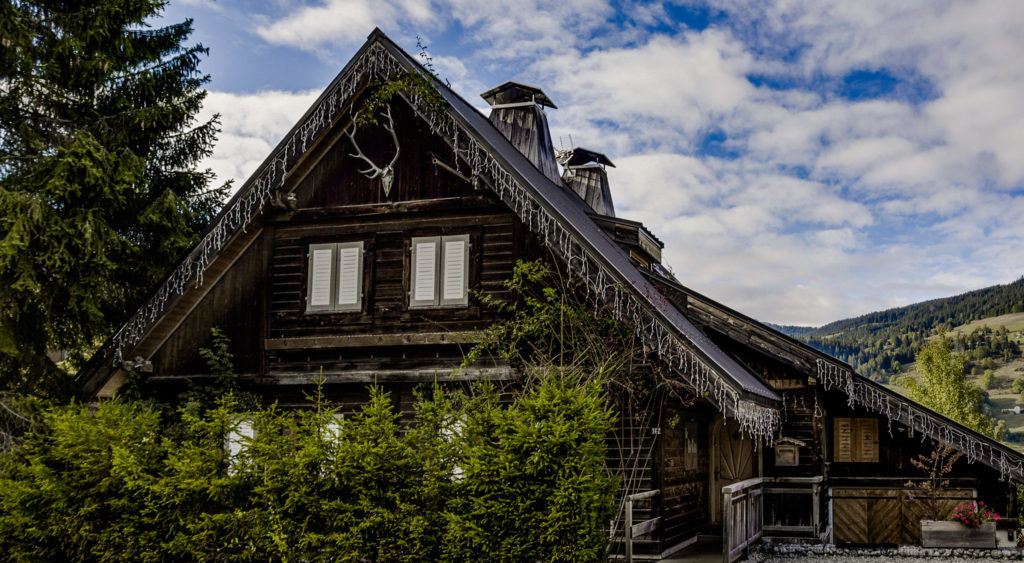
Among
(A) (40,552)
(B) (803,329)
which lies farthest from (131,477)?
(B) (803,329)

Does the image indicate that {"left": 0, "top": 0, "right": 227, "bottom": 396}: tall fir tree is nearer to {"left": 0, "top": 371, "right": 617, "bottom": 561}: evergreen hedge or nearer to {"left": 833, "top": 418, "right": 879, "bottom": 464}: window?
{"left": 0, "top": 371, "right": 617, "bottom": 561}: evergreen hedge

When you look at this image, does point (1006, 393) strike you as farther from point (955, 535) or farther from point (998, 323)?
point (955, 535)

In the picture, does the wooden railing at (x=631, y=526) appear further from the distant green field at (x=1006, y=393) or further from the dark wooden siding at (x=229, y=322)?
the distant green field at (x=1006, y=393)

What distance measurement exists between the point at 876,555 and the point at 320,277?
999 cm

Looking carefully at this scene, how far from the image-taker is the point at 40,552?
11.9 m

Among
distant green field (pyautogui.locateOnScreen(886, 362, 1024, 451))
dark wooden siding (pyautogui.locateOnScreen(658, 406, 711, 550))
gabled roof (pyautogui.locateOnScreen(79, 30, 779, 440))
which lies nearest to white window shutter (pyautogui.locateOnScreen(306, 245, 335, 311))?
gabled roof (pyautogui.locateOnScreen(79, 30, 779, 440))

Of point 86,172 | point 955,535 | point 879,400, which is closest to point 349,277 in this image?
point 86,172

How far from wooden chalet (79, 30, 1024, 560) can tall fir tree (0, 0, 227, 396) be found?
1.95 meters

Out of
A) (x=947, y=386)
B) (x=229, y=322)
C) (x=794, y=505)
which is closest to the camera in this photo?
(x=229, y=322)

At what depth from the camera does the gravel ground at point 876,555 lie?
14.5 metres

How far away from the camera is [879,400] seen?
15.9 meters

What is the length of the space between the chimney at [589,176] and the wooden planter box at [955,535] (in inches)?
474

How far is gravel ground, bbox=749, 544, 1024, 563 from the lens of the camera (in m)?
14.5

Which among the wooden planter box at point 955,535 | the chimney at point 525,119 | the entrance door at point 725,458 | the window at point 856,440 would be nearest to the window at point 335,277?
the entrance door at point 725,458
